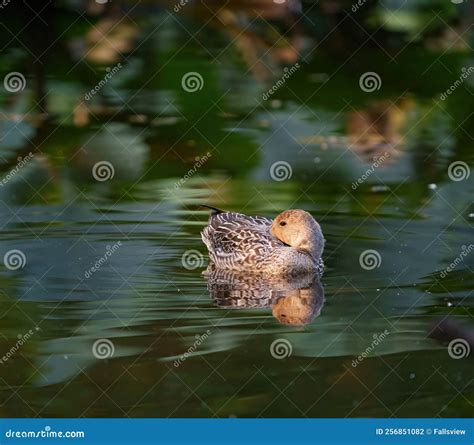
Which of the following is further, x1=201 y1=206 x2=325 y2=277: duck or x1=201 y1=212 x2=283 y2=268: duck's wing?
x1=201 y1=212 x2=283 y2=268: duck's wing

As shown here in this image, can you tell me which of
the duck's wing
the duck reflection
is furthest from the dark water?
the duck's wing

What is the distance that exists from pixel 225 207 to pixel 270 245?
0.85 m

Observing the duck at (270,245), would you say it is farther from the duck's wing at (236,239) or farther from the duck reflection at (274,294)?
the duck reflection at (274,294)

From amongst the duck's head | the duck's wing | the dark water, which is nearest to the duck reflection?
the dark water

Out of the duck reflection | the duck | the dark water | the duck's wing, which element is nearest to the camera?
the dark water

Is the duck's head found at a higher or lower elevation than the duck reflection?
higher

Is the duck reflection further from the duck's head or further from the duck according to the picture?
the duck's head

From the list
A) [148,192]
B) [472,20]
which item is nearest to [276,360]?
[148,192]

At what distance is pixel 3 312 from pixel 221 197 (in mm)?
2572

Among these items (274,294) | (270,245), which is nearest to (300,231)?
(270,245)

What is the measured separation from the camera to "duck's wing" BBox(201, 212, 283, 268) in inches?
390

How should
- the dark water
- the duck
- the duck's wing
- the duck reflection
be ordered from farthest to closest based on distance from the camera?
the duck's wing, the duck, the duck reflection, the dark water

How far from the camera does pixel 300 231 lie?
9.91m

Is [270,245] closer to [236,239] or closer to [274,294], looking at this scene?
[236,239]
